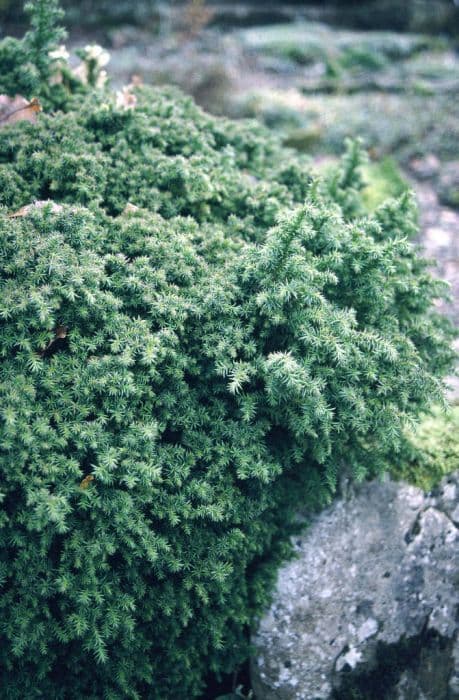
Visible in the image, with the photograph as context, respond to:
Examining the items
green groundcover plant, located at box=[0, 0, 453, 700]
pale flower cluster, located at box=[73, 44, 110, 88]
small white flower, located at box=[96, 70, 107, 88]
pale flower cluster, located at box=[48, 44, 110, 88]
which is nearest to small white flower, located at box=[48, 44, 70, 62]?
pale flower cluster, located at box=[48, 44, 110, 88]

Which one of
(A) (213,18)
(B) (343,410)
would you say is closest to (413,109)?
(A) (213,18)

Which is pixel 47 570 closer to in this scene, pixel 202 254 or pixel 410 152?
pixel 202 254

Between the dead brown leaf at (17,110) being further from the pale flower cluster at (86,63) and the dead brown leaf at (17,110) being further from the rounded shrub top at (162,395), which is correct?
the pale flower cluster at (86,63)

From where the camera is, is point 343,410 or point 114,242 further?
point 114,242

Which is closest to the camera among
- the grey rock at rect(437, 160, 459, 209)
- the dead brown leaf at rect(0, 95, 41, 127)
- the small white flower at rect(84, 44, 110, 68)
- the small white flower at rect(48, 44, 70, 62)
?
the dead brown leaf at rect(0, 95, 41, 127)

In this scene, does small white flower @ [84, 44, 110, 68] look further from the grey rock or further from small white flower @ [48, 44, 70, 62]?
the grey rock

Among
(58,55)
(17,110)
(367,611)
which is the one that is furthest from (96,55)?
(367,611)
